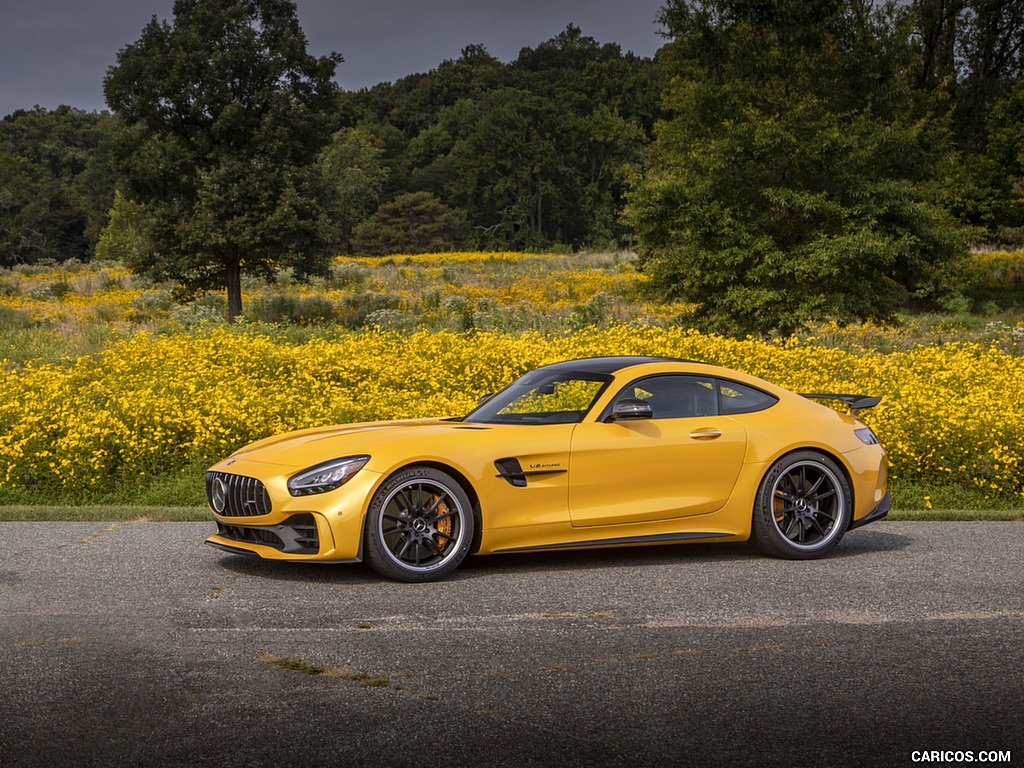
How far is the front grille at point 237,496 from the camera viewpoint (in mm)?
6980

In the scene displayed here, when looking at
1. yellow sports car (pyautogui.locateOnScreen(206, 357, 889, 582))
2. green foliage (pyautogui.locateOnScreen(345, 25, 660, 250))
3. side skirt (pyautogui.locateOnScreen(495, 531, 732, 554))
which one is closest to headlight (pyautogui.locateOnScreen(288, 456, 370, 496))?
yellow sports car (pyautogui.locateOnScreen(206, 357, 889, 582))

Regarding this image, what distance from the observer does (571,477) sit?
732 centimetres

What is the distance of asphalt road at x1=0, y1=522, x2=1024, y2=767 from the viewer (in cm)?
404

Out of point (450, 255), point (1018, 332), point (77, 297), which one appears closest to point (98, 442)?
point (1018, 332)

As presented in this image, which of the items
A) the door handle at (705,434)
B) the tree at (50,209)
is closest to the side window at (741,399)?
the door handle at (705,434)

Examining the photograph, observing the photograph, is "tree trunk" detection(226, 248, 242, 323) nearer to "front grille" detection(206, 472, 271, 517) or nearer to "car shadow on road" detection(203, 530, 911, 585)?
"car shadow on road" detection(203, 530, 911, 585)

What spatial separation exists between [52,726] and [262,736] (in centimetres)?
85

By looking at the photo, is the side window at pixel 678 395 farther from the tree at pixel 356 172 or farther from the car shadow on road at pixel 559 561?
the tree at pixel 356 172

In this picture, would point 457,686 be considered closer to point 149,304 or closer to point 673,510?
point 673,510

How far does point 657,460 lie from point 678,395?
624 mm

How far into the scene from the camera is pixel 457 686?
4746 mm

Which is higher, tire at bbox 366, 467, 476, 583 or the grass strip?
tire at bbox 366, 467, 476, 583

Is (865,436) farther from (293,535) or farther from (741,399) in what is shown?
(293,535)

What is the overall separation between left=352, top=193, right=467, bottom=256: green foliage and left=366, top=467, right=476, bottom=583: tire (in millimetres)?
78851
